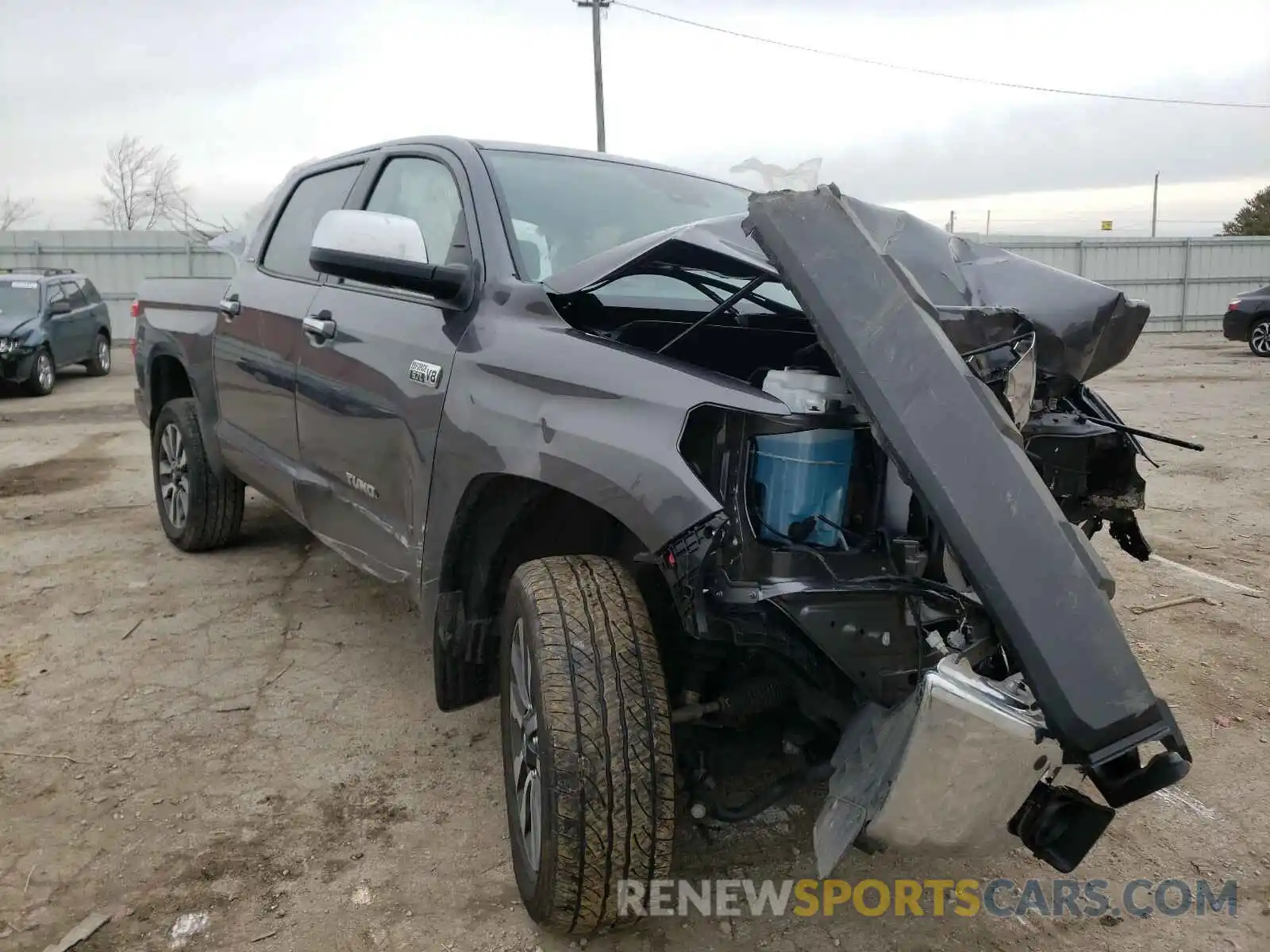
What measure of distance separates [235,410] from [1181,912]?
145 inches

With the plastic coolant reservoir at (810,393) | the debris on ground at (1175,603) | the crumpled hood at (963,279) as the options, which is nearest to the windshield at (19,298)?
the crumpled hood at (963,279)

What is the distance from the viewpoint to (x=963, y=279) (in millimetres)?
2379

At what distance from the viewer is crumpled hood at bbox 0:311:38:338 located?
40.3ft

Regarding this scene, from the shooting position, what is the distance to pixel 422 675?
3641mm

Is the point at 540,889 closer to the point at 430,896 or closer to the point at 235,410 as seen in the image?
the point at 430,896

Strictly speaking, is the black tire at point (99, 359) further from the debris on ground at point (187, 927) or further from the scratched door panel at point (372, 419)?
the debris on ground at point (187, 927)

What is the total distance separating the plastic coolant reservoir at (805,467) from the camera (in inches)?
75.8

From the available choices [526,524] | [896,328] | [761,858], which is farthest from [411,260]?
[761,858]

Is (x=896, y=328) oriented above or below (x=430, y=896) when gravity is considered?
above

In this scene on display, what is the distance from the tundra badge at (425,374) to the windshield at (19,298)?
1256 centimetres

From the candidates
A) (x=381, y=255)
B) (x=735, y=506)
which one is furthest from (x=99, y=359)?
(x=735, y=506)

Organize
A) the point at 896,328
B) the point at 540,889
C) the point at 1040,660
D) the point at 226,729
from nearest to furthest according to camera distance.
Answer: the point at 1040,660 < the point at 896,328 < the point at 540,889 < the point at 226,729

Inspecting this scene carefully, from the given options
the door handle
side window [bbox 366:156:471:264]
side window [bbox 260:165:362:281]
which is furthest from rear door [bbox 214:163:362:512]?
side window [bbox 366:156:471:264]

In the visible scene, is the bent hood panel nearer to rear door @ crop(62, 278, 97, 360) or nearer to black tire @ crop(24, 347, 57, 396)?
black tire @ crop(24, 347, 57, 396)
